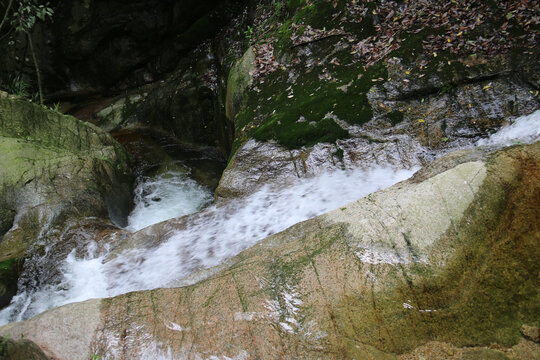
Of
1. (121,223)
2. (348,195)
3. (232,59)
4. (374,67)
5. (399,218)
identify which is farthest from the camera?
(232,59)

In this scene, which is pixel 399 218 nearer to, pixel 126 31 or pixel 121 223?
pixel 121 223

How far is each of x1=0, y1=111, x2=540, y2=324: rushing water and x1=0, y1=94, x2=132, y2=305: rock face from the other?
0.75m

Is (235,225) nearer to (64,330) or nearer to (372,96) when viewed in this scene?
(64,330)

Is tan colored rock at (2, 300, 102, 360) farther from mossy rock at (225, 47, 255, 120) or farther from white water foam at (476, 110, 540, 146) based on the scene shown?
mossy rock at (225, 47, 255, 120)

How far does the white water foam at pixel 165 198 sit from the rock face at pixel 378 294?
457 cm

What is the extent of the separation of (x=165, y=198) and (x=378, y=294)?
7.15 m

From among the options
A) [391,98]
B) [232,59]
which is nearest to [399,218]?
[391,98]

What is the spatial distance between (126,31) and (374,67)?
11368 mm

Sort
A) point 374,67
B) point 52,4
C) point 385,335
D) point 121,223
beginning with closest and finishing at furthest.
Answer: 1. point 385,335
2. point 374,67
3. point 121,223
4. point 52,4

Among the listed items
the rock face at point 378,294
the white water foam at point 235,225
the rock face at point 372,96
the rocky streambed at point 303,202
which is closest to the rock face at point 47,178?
the rocky streambed at point 303,202

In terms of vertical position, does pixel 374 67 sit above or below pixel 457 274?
above

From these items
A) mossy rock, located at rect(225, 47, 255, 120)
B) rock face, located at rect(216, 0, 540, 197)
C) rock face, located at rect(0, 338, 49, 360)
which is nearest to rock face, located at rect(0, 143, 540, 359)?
rock face, located at rect(0, 338, 49, 360)

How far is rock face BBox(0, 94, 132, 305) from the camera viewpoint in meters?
5.72

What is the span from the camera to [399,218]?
3213 mm
